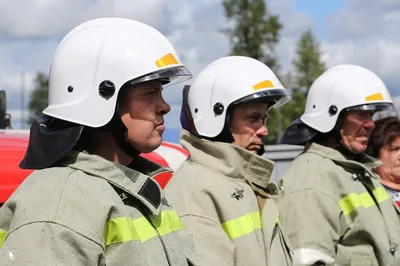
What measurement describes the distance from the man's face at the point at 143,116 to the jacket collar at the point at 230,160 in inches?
46.6

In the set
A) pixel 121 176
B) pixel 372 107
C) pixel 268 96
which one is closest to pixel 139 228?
pixel 121 176

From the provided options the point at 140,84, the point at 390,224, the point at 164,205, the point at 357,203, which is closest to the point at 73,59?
the point at 140,84

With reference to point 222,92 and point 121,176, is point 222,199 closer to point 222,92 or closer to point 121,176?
point 222,92

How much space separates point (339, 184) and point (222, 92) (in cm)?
119

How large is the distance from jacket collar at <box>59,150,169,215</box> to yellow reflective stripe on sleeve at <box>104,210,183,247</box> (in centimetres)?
6

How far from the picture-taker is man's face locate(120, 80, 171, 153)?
9.74 ft

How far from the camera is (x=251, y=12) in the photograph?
163ft

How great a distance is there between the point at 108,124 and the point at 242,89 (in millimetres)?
1648

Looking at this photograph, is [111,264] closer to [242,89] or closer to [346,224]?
[242,89]

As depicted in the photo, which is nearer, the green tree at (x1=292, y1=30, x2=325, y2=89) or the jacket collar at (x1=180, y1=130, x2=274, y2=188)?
the jacket collar at (x1=180, y1=130, x2=274, y2=188)

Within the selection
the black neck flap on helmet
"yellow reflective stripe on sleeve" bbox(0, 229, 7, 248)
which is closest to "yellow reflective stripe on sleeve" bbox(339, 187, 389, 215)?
the black neck flap on helmet

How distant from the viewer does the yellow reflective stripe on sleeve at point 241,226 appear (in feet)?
12.9

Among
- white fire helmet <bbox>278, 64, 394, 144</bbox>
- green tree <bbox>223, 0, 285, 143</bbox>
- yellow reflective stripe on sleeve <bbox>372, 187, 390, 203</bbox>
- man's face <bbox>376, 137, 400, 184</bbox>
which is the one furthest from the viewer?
green tree <bbox>223, 0, 285, 143</bbox>

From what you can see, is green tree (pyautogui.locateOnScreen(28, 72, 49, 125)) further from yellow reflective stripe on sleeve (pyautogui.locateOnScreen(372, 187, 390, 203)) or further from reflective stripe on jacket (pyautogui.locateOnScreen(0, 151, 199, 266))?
reflective stripe on jacket (pyautogui.locateOnScreen(0, 151, 199, 266))
